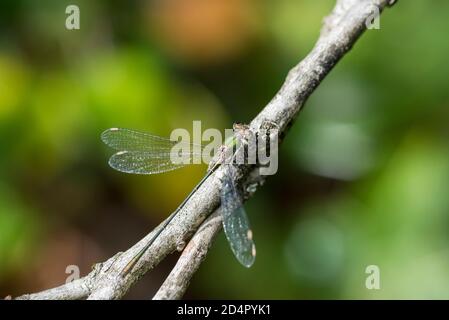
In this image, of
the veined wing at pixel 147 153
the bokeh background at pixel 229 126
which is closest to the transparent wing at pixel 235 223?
the veined wing at pixel 147 153

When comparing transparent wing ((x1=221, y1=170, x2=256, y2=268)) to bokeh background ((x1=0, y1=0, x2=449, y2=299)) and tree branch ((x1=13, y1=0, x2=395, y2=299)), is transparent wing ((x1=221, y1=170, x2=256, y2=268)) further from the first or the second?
bokeh background ((x1=0, y1=0, x2=449, y2=299))

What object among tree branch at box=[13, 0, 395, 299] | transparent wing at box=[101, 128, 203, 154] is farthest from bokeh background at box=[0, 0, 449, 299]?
tree branch at box=[13, 0, 395, 299]

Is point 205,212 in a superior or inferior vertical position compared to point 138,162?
inferior

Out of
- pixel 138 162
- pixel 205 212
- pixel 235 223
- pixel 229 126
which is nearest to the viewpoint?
pixel 205 212

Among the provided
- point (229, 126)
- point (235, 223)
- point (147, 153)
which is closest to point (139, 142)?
point (147, 153)

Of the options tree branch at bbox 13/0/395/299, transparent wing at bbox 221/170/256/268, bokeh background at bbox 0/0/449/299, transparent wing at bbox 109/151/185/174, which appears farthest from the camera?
bokeh background at bbox 0/0/449/299

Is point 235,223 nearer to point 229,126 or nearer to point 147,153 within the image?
point 147,153

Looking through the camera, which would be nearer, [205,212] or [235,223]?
[205,212]

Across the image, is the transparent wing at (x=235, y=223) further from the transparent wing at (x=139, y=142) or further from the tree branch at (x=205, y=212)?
the transparent wing at (x=139, y=142)
